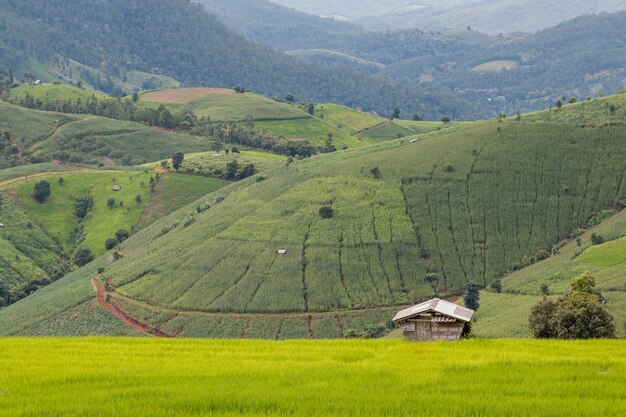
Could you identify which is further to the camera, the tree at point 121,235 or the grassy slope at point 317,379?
the tree at point 121,235

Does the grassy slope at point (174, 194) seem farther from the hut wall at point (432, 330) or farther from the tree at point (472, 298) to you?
the hut wall at point (432, 330)

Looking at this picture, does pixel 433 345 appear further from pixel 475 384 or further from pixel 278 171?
pixel 278 171

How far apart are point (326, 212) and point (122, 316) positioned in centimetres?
3341

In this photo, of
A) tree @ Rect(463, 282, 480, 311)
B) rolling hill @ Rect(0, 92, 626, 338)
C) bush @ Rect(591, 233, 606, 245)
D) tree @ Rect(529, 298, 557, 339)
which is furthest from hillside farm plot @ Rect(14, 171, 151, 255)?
tree @ Rect(529, 298, 557, 339)

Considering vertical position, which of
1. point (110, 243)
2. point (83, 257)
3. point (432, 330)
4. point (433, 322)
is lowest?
point (83, 257)

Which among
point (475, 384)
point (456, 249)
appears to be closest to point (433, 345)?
point (475, 384)

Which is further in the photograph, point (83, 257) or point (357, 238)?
point (83, 257)

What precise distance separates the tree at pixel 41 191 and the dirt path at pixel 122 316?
196ft

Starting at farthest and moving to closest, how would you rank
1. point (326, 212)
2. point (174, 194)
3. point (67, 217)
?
point (174, 194) < point (67, 217) < point (326, 212)

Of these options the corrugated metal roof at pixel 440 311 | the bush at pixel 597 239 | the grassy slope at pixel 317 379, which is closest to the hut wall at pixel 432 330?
the corrugated metal roof at pixel 440 311

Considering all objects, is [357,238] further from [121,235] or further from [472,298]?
[121,235]

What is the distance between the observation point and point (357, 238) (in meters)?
135

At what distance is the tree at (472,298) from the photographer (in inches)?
4439

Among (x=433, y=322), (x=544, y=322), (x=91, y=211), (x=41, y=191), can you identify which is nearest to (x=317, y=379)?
(x=433, y=322)
